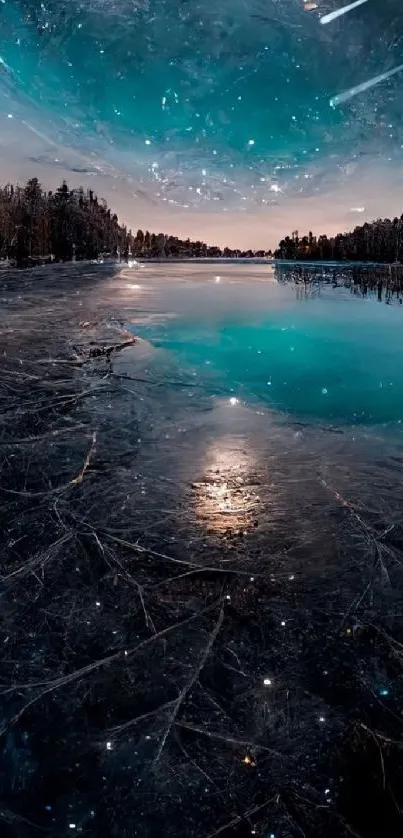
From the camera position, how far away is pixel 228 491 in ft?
21.5

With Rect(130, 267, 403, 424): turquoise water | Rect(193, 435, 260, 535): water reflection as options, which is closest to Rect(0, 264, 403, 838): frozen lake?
Rect(193, 435, 260, 535): water reflection

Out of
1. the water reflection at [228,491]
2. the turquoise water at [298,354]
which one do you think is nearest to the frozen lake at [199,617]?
the water reflection at [228,491]

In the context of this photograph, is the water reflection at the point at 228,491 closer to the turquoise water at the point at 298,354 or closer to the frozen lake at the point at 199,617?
the frozen lake at the point at 199,617

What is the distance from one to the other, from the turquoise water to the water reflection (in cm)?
325

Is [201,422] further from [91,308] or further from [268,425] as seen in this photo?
[91,308]

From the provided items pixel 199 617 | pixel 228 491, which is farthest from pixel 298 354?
pixel 199 617

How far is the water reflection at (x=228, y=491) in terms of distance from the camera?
5.73 metres

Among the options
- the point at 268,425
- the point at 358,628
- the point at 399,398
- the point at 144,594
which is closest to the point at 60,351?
the point at 268,425

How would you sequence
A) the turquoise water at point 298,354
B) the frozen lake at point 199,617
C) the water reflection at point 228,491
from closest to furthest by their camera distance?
the frozen lake at point 199,617
the water reflection at point 228,491
the turquoise water at point 298,354

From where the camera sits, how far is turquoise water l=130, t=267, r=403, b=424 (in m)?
11.8

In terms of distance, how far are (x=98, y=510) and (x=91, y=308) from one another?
25.2 m

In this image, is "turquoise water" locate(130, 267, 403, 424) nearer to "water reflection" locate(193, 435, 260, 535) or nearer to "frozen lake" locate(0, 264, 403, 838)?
"frozen lake" locate(0, 264, 403, 838)

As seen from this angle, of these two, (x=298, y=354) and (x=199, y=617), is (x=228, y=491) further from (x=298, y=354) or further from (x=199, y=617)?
(x=298, y=354)

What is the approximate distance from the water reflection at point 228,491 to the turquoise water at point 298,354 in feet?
10.7
